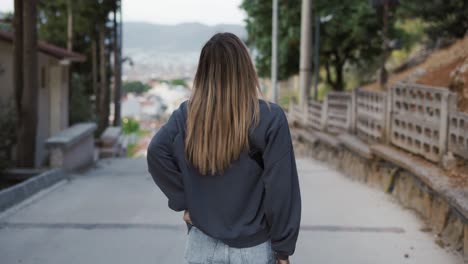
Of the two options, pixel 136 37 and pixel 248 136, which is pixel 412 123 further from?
pixel 136 37

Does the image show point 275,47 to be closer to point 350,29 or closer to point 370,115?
point 350,29

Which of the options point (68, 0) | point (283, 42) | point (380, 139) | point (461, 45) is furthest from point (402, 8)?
point (68, 0)

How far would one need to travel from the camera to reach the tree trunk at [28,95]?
11.9 meters

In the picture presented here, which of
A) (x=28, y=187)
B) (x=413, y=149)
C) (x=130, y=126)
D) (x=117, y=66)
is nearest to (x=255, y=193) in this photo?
(x=413, y=149)

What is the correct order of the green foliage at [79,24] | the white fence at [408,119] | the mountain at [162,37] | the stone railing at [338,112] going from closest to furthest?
1. the white fence at [408,119]
2. the stone railing at [338,112]
3. the green foliage at [79,24]
4. the mountain at [162,37]

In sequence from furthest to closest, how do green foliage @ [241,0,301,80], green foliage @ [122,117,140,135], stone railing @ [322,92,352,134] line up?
green foliage @ [122,117,140,135] < green foliage @ [241,0,301,80] < stone railing @ [322,92,352,134]

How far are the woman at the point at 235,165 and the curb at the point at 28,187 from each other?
604 cm

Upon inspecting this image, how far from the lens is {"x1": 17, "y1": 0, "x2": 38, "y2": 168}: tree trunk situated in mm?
11906

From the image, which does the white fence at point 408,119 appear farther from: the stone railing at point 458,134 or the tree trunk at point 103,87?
the tree trunk at point 103,87

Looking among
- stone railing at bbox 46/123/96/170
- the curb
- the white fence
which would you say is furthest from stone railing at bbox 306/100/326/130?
the curb

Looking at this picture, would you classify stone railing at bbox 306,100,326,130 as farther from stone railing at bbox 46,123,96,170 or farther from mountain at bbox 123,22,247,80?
mountain at bbox 123,22,247,80

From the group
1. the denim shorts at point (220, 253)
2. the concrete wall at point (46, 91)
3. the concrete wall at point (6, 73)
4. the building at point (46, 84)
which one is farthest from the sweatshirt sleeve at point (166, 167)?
the concrete wall at point (6, 73)

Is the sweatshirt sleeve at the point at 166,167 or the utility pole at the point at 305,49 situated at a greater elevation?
the utility pole at the point at 305,49

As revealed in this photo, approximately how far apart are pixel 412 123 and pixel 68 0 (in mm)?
25987
